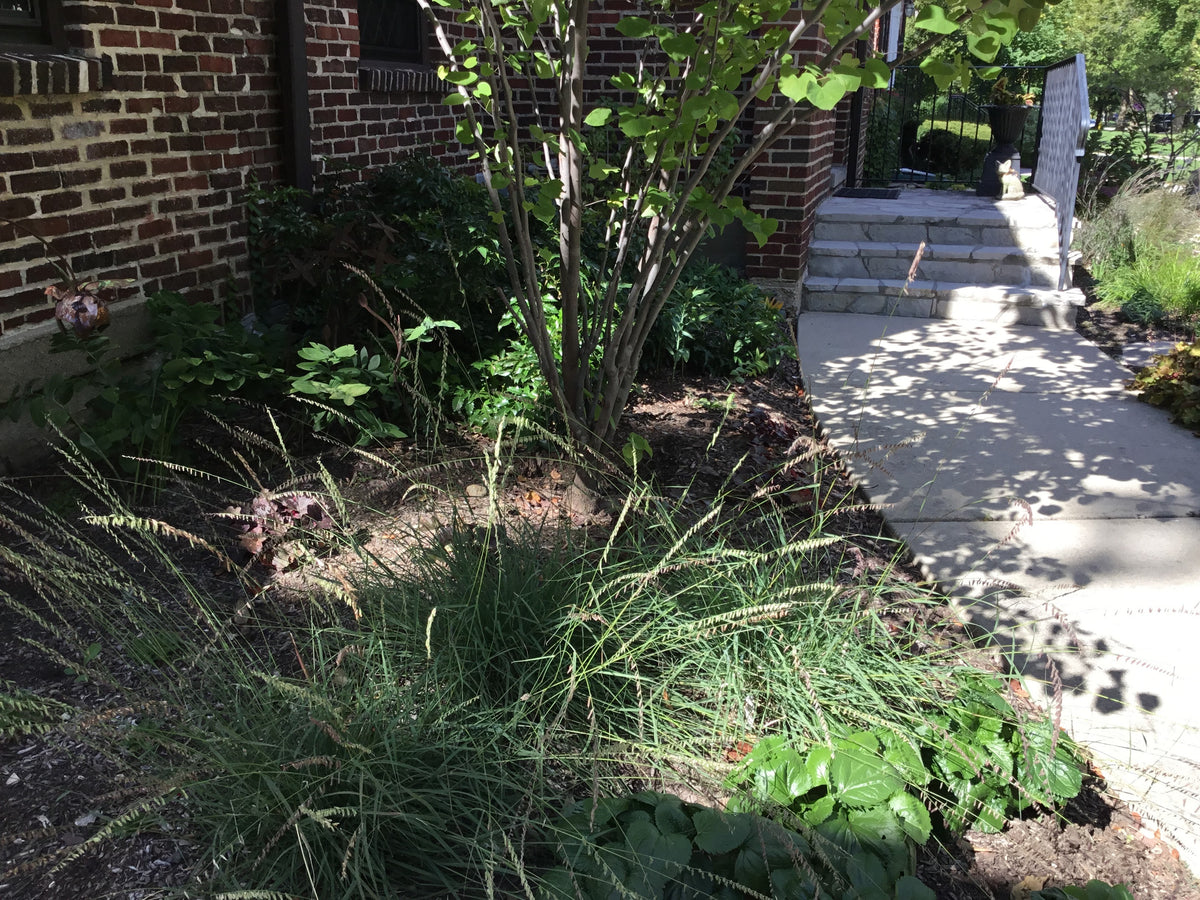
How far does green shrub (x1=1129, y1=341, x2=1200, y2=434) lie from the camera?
5.37 meters

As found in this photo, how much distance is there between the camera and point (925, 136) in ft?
50.0

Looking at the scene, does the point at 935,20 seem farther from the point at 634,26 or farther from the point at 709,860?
the point at 709,860

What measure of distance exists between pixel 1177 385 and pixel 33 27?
5812 millimetres

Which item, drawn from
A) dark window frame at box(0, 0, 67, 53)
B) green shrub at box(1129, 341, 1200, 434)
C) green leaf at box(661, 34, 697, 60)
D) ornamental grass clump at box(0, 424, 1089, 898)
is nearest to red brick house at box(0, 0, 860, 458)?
dark window frame at box(0, 0, 67, 53)

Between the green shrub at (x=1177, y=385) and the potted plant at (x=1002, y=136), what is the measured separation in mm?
5248

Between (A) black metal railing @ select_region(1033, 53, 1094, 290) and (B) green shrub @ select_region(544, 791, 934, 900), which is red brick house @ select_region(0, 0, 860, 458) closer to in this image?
(B) green shrub @ select_region(544, 791, 934, 900)

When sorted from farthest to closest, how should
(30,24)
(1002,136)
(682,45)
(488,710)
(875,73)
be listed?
(1002,136) < (30,24) < (682,45) < (875,73) < (488,710)

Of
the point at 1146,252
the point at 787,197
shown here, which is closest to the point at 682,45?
the point at 787,197

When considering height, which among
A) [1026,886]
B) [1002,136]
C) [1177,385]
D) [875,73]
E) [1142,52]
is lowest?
[1026,886]

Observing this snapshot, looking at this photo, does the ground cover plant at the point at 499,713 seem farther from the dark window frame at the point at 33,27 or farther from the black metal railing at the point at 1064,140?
the black metal railing at the point at 1064,140

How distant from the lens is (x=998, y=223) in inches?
337

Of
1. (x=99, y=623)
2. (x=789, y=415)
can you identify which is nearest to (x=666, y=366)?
(x=789, y=415)

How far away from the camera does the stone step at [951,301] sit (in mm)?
7809

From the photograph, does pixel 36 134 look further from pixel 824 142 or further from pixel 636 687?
pixel 824 142
